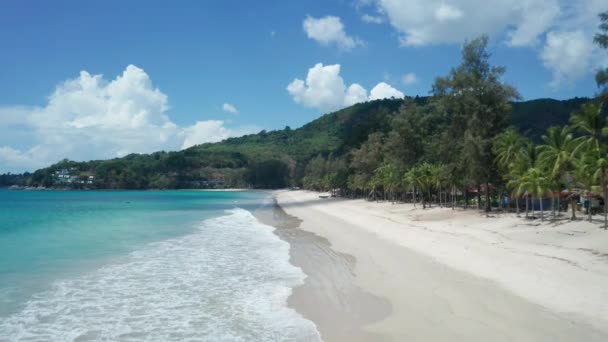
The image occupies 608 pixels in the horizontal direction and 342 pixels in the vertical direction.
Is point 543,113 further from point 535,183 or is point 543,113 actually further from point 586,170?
point 586,170

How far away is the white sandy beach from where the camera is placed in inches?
339

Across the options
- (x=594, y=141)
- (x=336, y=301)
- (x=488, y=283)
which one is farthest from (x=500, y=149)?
(x=336, y=301)

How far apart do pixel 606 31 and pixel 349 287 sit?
31.4ft

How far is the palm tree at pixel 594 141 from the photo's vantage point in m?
20.8

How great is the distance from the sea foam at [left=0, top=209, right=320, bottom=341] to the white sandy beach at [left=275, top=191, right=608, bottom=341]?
112 centimetres

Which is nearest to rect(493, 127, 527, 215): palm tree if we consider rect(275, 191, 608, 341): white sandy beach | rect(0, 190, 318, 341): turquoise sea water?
rect(275, 191, 608, 341): white sandy beach

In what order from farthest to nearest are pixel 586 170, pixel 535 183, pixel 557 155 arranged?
pixel 557 155, pixel 535 183, pixel 586 170

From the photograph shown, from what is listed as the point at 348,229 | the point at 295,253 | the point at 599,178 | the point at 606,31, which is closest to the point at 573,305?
the point at 606,31

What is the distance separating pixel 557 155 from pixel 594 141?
3609 millimetres

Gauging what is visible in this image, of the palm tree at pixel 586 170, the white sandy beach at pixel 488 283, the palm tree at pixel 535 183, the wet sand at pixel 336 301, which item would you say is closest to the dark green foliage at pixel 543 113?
the palm tree at pixel 535 183

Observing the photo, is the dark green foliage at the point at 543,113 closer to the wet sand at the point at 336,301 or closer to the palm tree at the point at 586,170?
the palm tree at the point at 586,170

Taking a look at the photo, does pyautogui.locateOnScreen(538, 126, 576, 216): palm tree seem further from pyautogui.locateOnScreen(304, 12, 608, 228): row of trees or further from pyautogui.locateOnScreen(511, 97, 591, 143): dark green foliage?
pyautogui.locateOnScreen(511, 97, 591, 143): dark green foliage

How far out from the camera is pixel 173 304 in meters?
11.7

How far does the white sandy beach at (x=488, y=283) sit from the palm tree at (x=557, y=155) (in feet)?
14.0
